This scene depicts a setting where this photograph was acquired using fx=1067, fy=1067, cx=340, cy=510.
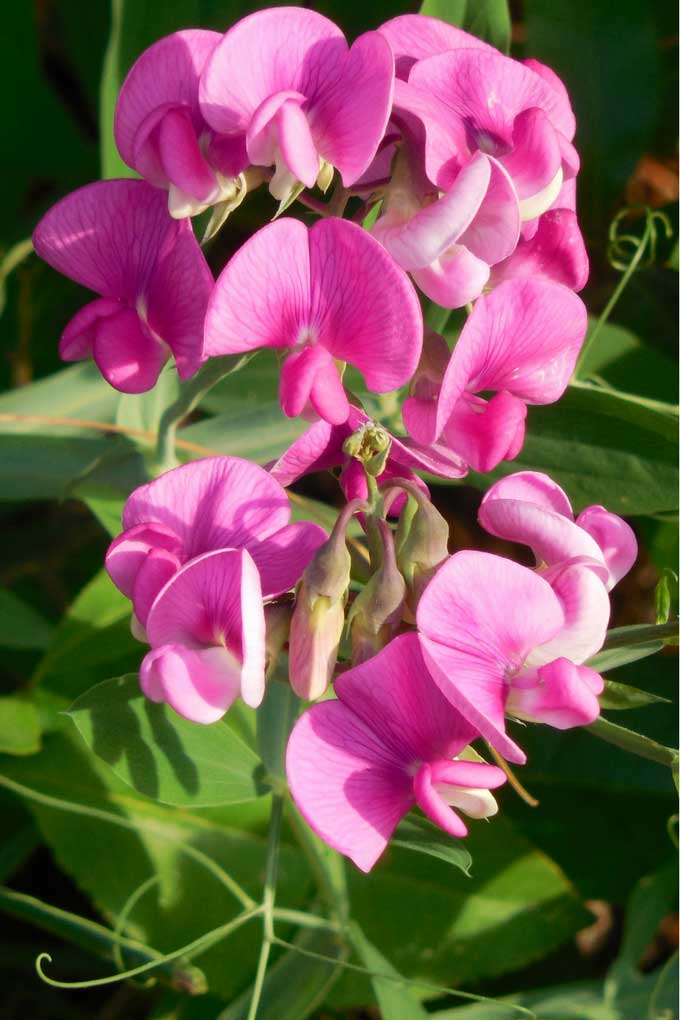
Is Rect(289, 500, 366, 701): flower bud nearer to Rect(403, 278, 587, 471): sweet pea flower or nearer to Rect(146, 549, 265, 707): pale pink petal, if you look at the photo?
Rect(146, 549, 265, 707): pale pink petal

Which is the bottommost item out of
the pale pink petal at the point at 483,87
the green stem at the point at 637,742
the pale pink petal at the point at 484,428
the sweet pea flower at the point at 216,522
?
the green stem at the point at 637,742

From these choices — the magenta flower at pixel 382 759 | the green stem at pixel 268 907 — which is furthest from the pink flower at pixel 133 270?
the green stem at pixel 268 907

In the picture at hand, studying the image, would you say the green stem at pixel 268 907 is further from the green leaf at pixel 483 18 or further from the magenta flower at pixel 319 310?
the green leaf at pixel 483 18

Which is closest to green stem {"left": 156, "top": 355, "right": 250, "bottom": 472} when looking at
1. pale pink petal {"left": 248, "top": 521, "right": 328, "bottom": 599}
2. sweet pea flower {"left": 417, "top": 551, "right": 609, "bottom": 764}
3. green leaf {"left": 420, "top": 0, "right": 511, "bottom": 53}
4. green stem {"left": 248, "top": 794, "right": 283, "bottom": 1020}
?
pale pink petal {"left": 248, "top": 521, "right": 328, "bottom": 599}

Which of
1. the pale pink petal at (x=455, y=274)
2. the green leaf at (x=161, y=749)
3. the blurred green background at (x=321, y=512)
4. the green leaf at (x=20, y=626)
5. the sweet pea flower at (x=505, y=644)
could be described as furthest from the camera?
the green leaf at (x=20, y=626)

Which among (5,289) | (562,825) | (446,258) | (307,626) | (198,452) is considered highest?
(446,258)

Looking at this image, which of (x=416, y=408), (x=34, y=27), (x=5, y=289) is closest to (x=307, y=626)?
(x=416, y=408)

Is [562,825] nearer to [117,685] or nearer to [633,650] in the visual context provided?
[633,650]
